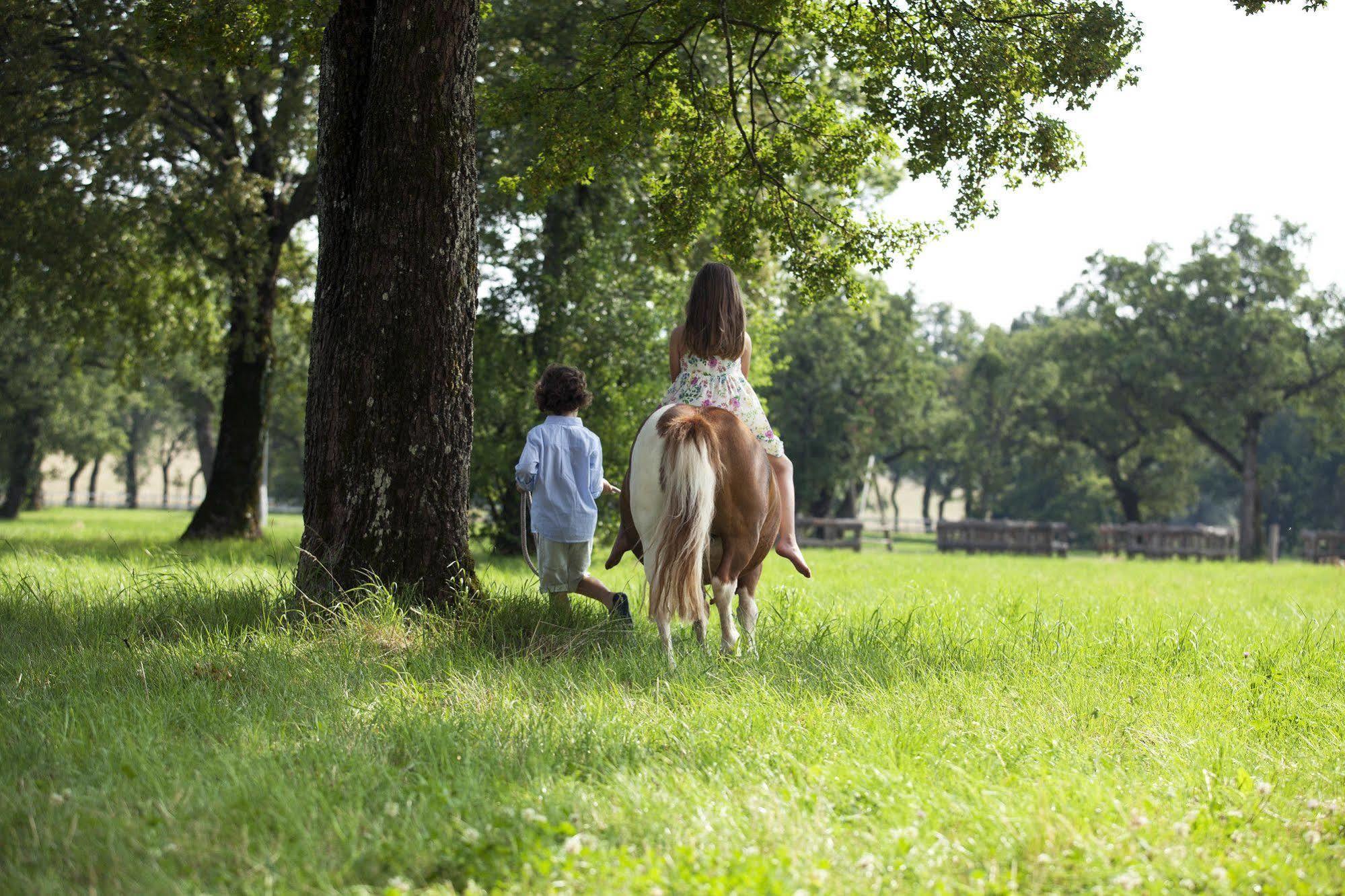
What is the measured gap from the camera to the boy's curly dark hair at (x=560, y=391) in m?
7.20

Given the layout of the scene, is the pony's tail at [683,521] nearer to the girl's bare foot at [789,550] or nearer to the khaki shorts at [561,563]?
the girl's bare foot at [789,550]

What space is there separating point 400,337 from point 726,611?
2678mm

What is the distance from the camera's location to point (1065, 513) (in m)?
59.4

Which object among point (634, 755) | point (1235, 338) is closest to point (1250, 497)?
point (1235, 338)

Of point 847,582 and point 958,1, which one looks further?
point 847,582

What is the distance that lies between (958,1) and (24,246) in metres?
13.7

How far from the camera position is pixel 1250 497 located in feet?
135

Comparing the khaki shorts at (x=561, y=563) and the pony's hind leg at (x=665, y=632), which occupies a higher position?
the khaki shorts at (x=561, y=563)

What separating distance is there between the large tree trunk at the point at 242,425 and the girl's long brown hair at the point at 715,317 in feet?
41.5

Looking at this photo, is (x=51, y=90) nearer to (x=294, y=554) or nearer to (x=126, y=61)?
(x=126, y=61)

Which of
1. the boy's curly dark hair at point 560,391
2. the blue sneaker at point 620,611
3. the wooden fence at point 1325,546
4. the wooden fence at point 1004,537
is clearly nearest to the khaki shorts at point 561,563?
the blue sneaker at point 620,611

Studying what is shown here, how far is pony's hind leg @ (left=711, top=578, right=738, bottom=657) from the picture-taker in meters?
6.11

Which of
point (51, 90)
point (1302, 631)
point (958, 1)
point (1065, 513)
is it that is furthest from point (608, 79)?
point (1065, 513)

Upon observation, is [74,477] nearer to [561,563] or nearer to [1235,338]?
[1235,338]
